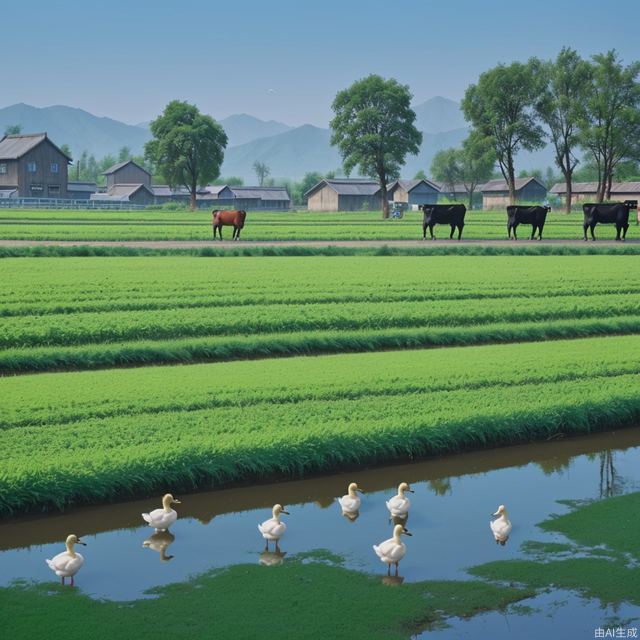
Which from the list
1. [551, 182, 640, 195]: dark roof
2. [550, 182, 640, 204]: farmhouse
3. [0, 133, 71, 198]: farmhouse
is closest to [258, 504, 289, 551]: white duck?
[0, 133, 71, 198]: farmhouse

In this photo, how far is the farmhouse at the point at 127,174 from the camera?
187 meters

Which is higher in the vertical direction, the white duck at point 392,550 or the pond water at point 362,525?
the white duck at point 392,550

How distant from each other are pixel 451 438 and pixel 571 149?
11522 cm

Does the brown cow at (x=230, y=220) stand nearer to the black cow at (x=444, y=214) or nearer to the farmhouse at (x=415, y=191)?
the black cow at (x=444, y=214)

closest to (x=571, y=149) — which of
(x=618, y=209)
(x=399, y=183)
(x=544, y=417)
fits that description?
(x=399, y=183)

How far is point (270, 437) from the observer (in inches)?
560

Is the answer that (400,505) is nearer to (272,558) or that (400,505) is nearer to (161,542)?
(272,558)

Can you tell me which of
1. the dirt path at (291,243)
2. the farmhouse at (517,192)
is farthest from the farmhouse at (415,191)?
the dirt path at (291,243)

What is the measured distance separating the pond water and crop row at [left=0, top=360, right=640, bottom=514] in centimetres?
26

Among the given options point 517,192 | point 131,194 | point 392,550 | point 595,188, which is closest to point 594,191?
point 595,188

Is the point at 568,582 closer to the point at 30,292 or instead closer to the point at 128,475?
the point at 128,475

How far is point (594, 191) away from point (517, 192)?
1381 cm

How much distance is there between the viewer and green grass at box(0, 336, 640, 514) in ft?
42.8

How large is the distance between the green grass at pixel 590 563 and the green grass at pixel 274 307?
11410 millimetres
